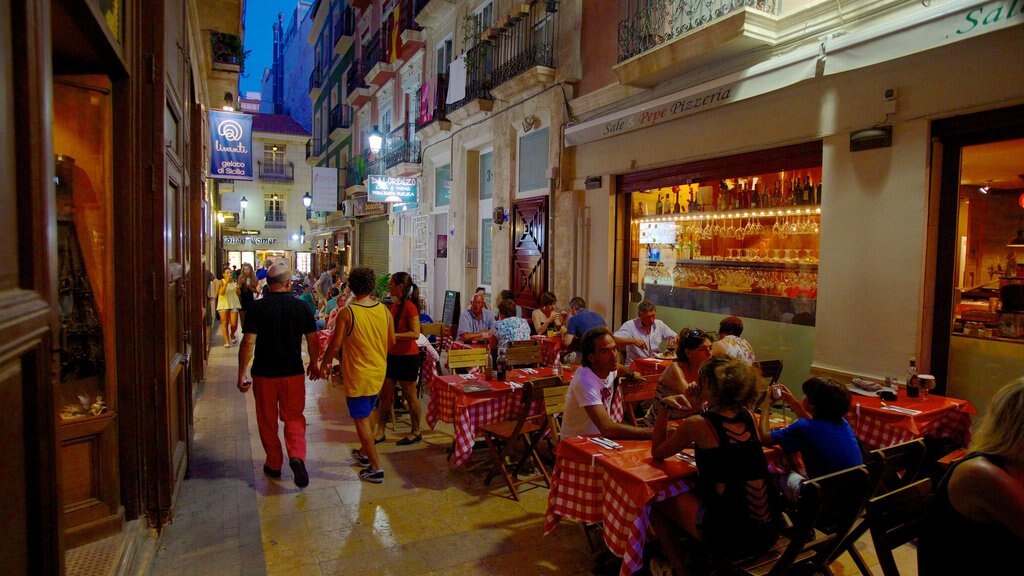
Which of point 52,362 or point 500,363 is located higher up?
point 52,362

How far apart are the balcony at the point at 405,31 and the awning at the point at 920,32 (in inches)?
488

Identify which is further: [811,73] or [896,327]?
[811,73]

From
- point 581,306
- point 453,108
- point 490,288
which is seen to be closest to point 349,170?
point 453,108

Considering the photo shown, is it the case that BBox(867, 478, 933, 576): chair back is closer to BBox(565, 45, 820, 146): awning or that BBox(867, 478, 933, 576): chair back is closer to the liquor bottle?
the liquor bottle

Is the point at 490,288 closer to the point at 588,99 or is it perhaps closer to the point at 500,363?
the point at 588,99

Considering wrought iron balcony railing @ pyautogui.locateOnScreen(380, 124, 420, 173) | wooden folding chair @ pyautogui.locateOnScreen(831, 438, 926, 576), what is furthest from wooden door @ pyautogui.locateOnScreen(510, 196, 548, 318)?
wooden folding chair @ pyautogui.locateOnScreen(831, 438, 926, 576)

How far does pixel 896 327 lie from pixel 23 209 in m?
6.41

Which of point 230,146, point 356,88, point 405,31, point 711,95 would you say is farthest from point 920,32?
point 356,88

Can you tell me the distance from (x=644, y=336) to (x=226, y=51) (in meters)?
8.56

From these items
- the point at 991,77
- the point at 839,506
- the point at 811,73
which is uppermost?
the point at 811,73

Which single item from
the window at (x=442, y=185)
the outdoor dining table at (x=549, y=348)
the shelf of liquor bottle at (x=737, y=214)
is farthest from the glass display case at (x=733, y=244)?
the window at (x=442, y=185)

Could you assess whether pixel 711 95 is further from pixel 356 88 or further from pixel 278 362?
pixel 356 88

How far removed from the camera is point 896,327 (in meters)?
5.57

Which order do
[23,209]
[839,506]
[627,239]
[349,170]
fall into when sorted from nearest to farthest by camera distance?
[23,209] < [839,506] < [627,239] < [349,170]
